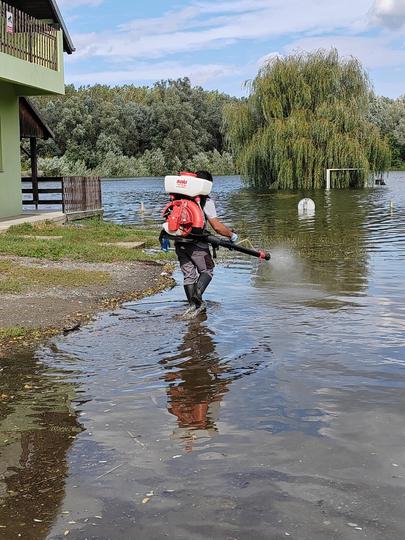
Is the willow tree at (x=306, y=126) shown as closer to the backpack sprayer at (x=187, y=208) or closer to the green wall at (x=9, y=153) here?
the green wall at (x=9, y=153)

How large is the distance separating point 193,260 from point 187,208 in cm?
79

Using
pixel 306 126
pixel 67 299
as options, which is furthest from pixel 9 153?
pixel 306 126

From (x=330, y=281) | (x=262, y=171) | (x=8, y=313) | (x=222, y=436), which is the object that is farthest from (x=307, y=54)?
(x=222, y=436)

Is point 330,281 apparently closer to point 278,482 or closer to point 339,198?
point 278,482

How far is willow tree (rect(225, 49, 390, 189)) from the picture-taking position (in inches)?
1753

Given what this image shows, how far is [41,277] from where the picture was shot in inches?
470

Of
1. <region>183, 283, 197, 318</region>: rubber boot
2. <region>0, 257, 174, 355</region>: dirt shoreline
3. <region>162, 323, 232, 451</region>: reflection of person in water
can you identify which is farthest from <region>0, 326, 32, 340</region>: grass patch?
<region>183, 283, 197, 318</region>: rubber boot

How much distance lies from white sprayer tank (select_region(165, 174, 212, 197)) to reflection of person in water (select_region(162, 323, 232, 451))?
1.91 metres

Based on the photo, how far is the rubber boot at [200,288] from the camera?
9.83m

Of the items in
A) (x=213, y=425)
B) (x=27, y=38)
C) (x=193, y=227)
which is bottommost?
(x=213, y=425)

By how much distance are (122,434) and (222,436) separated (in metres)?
0.71

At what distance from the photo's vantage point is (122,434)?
5.30 m

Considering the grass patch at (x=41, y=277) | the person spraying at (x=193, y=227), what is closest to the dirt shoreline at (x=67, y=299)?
the grass patch at (x=41, y=277)

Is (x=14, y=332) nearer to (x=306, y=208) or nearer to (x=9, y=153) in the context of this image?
(x=9, y=153)
